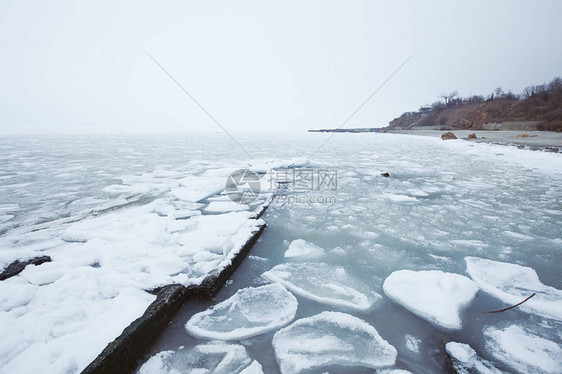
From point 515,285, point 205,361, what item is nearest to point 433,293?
point 515,285

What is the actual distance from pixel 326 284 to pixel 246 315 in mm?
712

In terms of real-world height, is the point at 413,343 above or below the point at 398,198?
below

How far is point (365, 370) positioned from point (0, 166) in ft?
31.6

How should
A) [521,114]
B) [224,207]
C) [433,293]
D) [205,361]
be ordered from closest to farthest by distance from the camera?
[205,361], [433,293], [224,207], [521,114]

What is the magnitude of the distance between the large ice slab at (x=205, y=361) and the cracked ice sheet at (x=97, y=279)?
300 mm

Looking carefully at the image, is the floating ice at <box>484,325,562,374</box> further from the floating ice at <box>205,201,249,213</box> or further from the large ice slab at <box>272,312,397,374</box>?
the floating ice at <box>205,201,249,213</box>

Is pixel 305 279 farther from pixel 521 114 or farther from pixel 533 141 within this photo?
pixel 521 114

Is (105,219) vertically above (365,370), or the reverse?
(105,219)

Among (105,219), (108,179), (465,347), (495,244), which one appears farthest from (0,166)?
(495,244)

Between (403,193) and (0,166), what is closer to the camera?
(403,193)

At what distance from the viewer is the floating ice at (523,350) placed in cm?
136

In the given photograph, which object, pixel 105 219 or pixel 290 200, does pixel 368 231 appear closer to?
pixel 290 200

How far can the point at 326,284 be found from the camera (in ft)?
6.75

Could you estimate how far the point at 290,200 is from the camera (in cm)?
436
